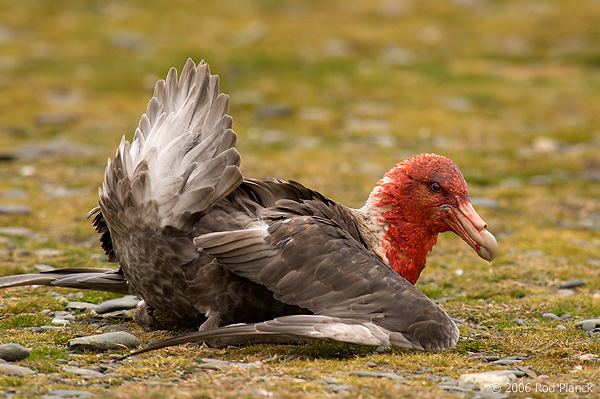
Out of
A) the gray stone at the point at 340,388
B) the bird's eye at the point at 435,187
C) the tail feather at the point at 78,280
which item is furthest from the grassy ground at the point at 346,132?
the bird's eye at the point at 435,187

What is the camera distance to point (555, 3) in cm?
2942

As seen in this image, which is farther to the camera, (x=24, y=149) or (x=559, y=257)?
(x=24, y=149)

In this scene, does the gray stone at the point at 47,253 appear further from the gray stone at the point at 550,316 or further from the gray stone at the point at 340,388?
the gray stone at the point at 550,316

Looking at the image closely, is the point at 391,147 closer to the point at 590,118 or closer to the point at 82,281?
the point at 590,118

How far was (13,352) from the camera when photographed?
5.85 metres

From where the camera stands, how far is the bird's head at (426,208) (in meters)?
6.85

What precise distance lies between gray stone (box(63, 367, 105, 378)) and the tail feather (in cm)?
168

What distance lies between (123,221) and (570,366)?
3.42 metres

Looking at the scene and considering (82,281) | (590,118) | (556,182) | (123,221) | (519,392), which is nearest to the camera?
(519,392)

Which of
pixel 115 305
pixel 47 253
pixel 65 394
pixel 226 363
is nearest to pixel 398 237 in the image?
pixel 226 363

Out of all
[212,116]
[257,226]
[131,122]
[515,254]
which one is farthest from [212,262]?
[131,122]

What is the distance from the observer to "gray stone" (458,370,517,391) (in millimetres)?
5469

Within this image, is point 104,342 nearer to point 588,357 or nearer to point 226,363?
point 226,363

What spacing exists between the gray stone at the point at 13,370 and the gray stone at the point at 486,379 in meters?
2.78
